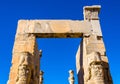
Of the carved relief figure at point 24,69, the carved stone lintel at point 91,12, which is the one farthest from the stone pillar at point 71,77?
the carved relief figure at point 24,69

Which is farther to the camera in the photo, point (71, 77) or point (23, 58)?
point (71, 77)

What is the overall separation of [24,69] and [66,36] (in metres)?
2.51

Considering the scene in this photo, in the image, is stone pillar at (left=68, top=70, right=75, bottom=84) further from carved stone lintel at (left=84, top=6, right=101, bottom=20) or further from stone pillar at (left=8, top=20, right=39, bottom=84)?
stone pillar at (left=8, top=20, right=39, bottom=84)

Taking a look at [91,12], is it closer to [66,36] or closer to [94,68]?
[66,36]

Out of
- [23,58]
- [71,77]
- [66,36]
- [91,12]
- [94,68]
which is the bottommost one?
[94,68]

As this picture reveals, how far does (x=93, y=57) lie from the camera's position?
795cm

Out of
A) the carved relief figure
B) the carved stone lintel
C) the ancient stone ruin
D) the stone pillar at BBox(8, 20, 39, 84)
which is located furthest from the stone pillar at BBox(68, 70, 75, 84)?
the carved relief figure

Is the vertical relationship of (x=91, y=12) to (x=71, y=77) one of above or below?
below

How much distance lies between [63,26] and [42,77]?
330 inches

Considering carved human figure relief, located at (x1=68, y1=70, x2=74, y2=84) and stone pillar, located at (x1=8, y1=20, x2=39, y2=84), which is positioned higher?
carved human figure relief, located at (x1=68, y1=70, x2=74, y2=84)

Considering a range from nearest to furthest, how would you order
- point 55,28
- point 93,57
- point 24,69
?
point 24,69
point 93,57
point 55,28

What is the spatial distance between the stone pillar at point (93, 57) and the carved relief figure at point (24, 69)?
→ 207cm

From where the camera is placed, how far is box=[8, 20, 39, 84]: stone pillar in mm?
7672

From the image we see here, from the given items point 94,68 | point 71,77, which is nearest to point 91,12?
point 94,68
